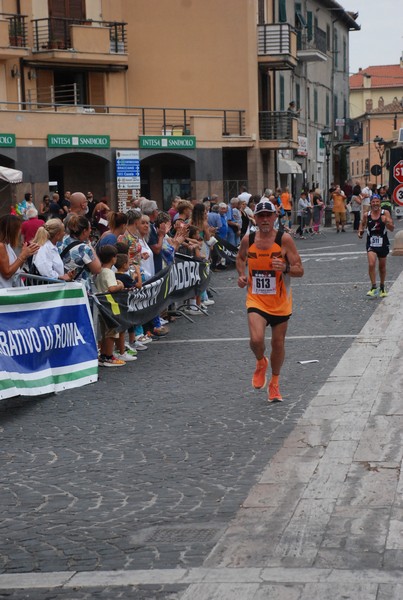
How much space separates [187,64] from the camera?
46.0 metres

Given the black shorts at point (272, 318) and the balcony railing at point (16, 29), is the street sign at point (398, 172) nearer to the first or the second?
the black shorts at point (272, 318)

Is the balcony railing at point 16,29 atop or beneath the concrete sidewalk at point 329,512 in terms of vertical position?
atop

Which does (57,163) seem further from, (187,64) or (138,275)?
(138,275)

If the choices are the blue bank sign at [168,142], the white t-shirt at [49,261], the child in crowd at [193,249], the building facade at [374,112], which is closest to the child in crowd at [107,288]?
the white t-shirt at [49,261]

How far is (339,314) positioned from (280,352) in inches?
252

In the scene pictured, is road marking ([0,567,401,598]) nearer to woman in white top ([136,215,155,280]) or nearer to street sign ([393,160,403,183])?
woman in white top ([136,215,155,280])

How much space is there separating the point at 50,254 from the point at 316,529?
6517 mm

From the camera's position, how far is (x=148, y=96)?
45344 millimetres

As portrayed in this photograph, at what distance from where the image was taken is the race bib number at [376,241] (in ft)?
61.0

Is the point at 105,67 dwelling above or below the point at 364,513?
above

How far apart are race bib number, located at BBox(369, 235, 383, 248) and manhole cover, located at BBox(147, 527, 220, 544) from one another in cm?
1263

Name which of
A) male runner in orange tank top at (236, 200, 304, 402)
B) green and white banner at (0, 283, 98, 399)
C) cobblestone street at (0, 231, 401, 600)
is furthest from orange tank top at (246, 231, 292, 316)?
green and white banner at (0, 283, 98, 399)

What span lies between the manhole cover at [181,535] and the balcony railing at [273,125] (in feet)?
139

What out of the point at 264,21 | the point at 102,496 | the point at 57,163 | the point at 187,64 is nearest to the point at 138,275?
the point at 102,496
